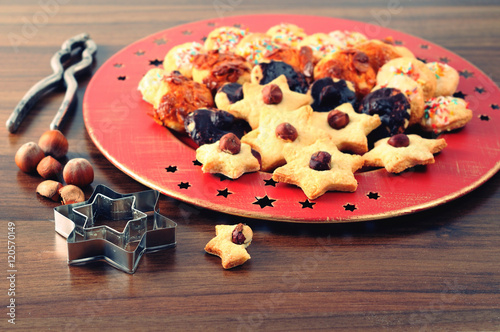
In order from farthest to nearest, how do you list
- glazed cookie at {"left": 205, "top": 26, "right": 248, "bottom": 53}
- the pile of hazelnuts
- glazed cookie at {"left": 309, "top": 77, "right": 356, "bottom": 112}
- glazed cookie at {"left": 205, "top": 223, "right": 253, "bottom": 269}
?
glazed cookie at {"left": 205, "top": 26, "right": 248, "bottom": 53}, glazed cookie at {"left": 309, "top": 77, "right": 356, "bottom": 112}, the pile of hazelnuts, glazed cookie at {"left": 205, "top": 223, "right": 253, "bottom": 269}

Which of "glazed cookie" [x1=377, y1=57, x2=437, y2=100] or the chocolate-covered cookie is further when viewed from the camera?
"glazed cookie" [x1=377, y1=57, x2=437, y2=100]

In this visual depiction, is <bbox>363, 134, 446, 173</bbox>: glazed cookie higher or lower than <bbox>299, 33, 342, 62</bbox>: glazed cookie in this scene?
lower

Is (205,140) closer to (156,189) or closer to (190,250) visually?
(156,189)

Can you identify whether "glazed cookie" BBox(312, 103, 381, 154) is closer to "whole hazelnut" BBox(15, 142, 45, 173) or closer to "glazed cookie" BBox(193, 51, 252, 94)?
"glazed cookie" BBox(193, 51, 252, 94)

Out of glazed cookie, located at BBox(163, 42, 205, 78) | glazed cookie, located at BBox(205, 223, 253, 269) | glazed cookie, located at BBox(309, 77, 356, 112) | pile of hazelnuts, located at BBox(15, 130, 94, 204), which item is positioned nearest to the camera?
glazed cookie, located at BBox(205, 223, 253, 269)

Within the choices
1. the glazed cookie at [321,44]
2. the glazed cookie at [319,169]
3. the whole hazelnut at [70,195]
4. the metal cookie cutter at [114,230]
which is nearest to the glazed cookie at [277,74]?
the glazed cookie at [321,44]

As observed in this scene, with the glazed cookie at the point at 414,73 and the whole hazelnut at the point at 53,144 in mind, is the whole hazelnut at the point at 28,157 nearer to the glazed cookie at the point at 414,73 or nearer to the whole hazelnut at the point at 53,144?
the whole hazelnut at the point at 53,144

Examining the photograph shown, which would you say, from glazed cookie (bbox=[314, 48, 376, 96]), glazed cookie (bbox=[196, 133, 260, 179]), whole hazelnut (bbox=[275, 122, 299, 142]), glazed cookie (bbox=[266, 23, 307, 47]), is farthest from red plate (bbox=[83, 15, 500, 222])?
glazed cookie (bbox=[266, 23, 307, 47])

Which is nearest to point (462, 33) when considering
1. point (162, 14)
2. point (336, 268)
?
point (162, 14)
